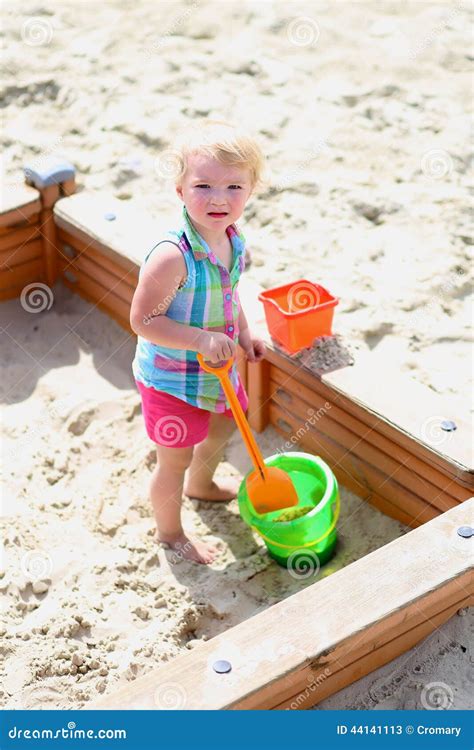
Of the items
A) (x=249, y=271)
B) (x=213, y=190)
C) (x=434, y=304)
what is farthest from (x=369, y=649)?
(x=249, y=271)

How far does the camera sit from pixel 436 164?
3.94 metres

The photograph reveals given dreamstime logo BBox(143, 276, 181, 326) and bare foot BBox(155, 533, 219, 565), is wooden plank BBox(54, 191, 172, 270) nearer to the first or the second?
dreamstime logo BBox(143, 276, 181, 326)

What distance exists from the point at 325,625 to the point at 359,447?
72 cm

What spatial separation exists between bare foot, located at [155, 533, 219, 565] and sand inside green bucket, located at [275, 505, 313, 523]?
20 centimetres

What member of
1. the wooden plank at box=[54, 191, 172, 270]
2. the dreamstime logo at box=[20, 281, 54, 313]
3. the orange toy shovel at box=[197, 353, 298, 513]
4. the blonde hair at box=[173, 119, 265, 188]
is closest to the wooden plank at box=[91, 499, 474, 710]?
the orange toy shovel at box=[197, 353, 298, 513]

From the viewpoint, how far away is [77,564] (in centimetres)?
269

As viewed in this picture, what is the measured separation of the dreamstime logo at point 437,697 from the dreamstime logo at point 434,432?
1.77 ft

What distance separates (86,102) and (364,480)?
2.25 metres

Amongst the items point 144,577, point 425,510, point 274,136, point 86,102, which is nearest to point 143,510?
point 144,577

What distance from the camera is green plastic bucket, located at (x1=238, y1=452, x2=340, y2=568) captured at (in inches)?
103

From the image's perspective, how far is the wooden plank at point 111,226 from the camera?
10.5 ft

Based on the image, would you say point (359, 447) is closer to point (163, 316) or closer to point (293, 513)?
point (293, 513)

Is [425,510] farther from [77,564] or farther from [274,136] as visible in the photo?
[274,136]

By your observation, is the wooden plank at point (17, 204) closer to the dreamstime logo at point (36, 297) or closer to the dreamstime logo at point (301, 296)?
the dreamstime logo at point (36, 297)
